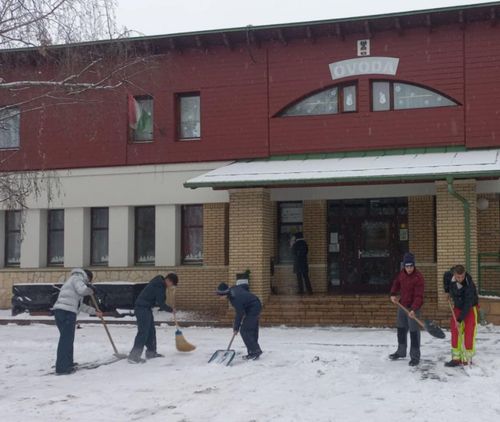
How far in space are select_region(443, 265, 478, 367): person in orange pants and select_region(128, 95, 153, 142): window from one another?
11.0 meters

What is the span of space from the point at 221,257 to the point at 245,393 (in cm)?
954

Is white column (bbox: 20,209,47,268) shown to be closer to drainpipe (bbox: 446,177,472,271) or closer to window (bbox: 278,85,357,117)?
window (bbox: 278,85,357,117)

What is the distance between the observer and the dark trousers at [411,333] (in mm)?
10320

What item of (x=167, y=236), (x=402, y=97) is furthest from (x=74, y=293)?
(x=402, y=97)

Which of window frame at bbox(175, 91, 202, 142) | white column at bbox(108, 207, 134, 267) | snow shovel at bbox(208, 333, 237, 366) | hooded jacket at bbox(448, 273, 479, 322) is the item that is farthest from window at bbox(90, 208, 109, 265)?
hooded jacket at bbox(448, 273, 479, 322)

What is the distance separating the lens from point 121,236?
19062mm

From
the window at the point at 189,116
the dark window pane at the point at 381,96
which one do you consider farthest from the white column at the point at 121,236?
the dark window pane at the point at 381,96

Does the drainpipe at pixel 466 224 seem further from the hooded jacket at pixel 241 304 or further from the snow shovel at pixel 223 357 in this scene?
the snow shovel at pixel 223 357

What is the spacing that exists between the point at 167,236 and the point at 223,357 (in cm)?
825

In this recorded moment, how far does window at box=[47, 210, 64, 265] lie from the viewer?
65.8 feet

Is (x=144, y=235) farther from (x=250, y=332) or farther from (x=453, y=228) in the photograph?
(x=250, y=332)

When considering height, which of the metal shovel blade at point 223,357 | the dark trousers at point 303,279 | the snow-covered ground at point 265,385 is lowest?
the snow-covered ground at point 265,385

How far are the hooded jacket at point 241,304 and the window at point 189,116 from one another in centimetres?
832

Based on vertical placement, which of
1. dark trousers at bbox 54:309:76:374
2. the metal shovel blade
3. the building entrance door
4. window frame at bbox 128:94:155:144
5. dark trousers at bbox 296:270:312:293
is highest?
window frame at bbox 128:94:155:144
